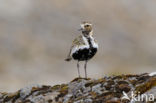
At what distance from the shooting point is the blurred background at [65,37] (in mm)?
98688

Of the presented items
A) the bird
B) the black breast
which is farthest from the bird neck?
the black breast

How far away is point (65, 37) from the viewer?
115188 millimetres

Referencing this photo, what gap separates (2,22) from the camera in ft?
393

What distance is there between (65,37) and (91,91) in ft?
308

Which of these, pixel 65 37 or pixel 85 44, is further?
pixel 65 37

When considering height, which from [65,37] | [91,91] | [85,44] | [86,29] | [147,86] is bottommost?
[147,86]

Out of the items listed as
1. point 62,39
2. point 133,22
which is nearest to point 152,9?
point 133,22

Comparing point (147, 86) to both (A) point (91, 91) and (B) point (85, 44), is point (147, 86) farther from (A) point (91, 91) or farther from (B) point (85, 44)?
(B) point (85, 44)

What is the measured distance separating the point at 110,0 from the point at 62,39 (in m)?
23.5

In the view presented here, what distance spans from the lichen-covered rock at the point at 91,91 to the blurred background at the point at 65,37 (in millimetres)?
61992

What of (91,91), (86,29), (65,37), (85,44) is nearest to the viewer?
(91,91)

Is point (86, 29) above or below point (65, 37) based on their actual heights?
below

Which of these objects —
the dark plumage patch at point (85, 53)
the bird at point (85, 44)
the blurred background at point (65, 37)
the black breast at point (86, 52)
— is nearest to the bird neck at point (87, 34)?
the bird at point (85, 44)

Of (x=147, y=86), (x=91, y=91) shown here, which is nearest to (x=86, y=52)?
(x=91, y=91)
